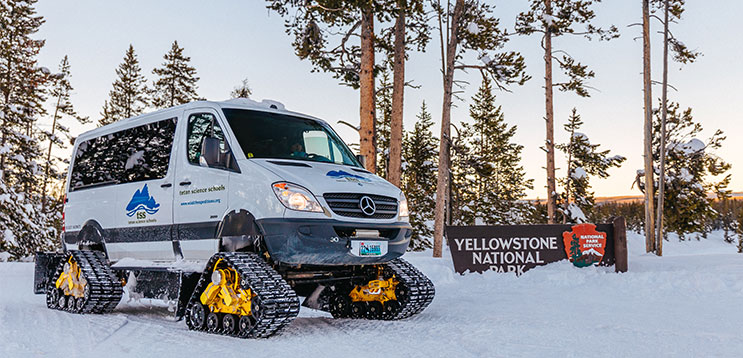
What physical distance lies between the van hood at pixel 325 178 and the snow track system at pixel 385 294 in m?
1.14

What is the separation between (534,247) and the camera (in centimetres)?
1316

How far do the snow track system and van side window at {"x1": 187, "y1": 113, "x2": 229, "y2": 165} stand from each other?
2498 millimetres

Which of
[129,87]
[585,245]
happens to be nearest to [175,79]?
[129,87]

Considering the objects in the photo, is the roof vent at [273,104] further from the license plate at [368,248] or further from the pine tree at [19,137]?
the pine tree at [19,137]

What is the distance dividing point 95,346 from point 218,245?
5.10ft

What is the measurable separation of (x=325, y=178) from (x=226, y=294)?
1.58m

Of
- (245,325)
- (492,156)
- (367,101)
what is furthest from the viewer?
(492,156)

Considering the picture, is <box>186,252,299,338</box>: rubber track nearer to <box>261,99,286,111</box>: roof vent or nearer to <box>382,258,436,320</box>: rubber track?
<box>382,258,436,320</box>: rubber track

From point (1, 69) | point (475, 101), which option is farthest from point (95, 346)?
point (475, 101)

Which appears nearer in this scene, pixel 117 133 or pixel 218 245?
pixel 218 245

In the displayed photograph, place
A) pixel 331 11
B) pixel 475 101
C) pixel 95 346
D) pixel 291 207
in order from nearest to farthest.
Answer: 1. pixel 95 346
2. pixel 291 207
3. pixel 331 11
4. pixel 475 101

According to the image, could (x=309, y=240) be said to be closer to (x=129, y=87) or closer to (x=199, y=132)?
(x=199, y=132)

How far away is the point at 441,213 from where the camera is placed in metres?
18.7

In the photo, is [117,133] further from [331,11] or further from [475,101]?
[475,101]
